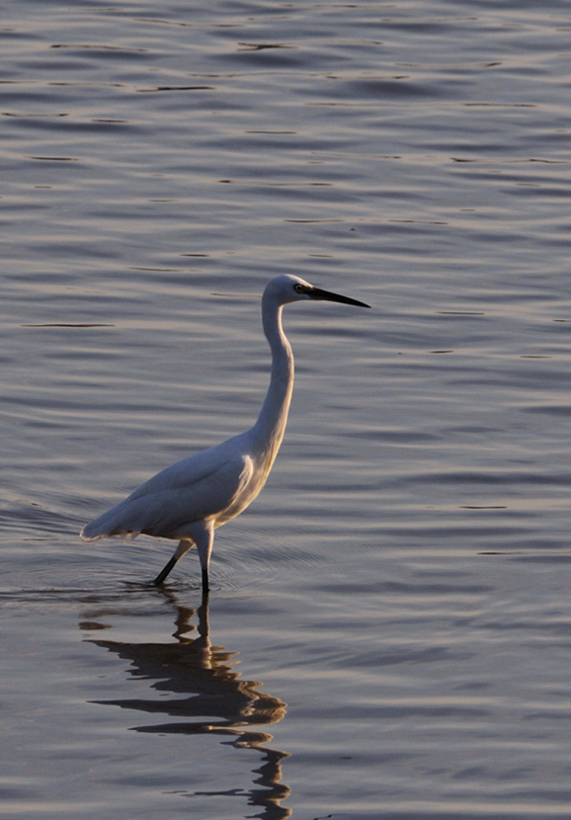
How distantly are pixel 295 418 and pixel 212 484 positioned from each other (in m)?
2.43

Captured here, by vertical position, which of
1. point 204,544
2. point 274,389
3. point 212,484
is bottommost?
point 204,544

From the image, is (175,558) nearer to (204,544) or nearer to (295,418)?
(204,544)

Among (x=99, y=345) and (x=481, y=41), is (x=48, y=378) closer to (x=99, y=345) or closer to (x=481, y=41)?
(x=99, y=345)

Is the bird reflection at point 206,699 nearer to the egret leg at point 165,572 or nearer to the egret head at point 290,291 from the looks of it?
the egret leg at point 165,572

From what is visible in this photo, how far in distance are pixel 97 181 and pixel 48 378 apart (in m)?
5.06

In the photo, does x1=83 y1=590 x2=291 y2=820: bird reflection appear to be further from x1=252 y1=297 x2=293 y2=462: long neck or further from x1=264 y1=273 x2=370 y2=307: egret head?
x1=264 y1=273 x2=370 y2=307: egret head

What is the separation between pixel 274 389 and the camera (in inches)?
348

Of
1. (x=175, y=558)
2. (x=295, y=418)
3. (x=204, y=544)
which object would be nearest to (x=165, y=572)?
(x=175, y=558)

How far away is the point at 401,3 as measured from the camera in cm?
2400

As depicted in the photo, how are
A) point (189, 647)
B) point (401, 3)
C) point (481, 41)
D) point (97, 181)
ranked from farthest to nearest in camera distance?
point (401, 3)
point (481, 41)
point (97, 181)
point (189, 647)

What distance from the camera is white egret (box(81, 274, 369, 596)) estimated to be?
338 inches

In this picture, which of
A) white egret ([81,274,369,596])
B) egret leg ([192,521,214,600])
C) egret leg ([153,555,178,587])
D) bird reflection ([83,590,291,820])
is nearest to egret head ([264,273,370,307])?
white egret ([81,274,369,596])

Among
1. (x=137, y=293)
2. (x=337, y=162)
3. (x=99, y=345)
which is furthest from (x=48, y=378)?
(x=337, y=162)

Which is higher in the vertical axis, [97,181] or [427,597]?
[97,181]
